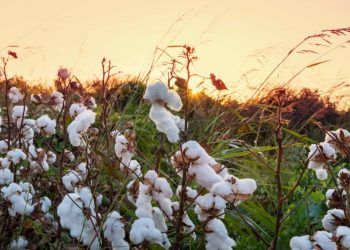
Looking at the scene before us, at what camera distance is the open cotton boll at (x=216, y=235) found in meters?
1.70

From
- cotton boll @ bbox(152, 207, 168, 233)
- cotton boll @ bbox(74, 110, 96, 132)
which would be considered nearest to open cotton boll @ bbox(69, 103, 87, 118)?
cotton boll @ bbox(74, 110, 96, 132)

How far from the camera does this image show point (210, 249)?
172cm

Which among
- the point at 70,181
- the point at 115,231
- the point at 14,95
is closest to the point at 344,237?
the point at 115,231

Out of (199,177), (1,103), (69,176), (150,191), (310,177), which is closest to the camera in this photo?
(199,177)

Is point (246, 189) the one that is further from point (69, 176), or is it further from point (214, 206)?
point (69, 176)

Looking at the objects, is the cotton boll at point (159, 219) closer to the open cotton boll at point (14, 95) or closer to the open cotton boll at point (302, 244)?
the open cotton boll at point (302, 244)

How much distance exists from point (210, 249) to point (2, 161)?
1043 millimetres

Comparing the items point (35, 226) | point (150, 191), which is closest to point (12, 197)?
point (35, 226)

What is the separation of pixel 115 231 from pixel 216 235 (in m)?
0.30

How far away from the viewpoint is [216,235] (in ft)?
5.60

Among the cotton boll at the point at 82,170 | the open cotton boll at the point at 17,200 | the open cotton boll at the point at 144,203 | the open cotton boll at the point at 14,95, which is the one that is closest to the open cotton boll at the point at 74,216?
the open cotton boll at the point at 144,203

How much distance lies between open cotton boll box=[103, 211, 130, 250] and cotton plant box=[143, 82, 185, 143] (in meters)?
0.37

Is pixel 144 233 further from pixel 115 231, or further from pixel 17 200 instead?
pixel 17 200

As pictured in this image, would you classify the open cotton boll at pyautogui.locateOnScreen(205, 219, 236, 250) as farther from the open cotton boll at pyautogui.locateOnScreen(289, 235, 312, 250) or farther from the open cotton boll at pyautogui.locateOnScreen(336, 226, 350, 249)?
the open cotton boll at pyautogui.locateOnScreen(336, 226, 350, 249)
